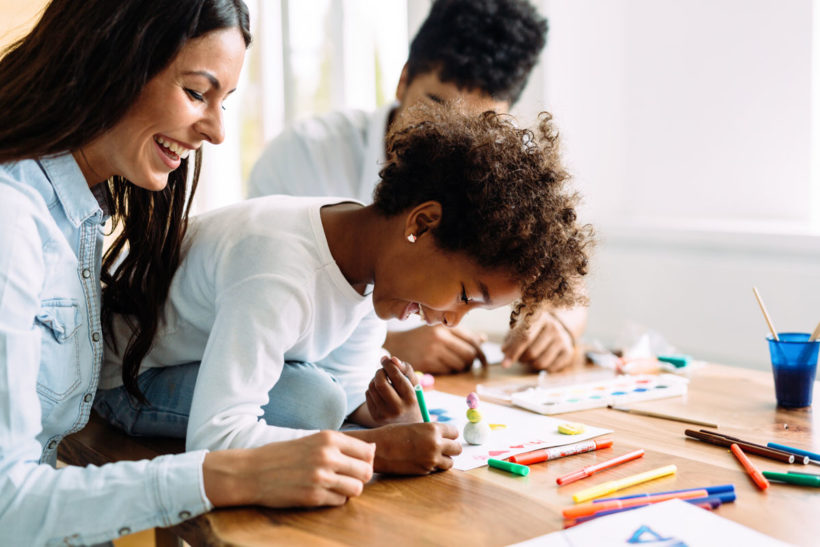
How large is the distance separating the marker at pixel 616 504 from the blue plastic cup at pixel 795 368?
1.55 feet

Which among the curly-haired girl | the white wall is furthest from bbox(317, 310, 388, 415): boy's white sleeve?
the white wall

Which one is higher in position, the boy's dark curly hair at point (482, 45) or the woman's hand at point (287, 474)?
the boy's dark curly hair at point (482, 45)

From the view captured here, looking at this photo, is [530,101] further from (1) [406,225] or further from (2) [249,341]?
(2) [249,341]

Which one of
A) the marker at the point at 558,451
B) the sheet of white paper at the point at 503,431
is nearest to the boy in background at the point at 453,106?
the sheet of white paper at the point at 503,431

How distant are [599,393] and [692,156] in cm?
121

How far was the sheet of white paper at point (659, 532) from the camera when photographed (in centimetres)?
77

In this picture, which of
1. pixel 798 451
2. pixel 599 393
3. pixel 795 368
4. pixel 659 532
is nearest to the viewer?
pixel 659 532

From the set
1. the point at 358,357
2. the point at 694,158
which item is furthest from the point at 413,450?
the point at 694,158

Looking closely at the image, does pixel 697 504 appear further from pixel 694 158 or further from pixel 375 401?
pixel 694 158

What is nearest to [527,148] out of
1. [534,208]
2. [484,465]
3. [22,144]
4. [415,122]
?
[534,208]

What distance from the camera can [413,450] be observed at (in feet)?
3.20

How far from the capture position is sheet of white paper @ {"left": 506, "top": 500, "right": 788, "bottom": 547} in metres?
0.77

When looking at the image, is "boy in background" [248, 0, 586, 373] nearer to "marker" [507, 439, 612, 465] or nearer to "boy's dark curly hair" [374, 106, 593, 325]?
"boy's dark curly hair" [374, 106, 593, 325]

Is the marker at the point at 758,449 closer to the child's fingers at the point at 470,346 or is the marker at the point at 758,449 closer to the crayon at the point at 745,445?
the crayon at the point at 745,445
